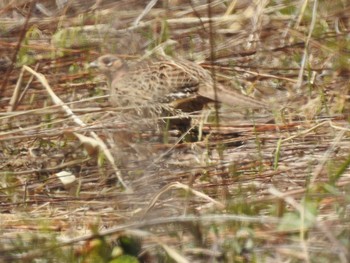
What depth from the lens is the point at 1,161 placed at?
4965 millimetres

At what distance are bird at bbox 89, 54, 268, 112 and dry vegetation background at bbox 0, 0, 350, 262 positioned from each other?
0.10 meters

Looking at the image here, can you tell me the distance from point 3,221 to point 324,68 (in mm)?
2144

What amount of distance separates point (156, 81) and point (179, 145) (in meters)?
0.81

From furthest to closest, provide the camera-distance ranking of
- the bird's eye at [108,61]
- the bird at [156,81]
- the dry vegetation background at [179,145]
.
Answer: the bird's eye at [108,61] < the bird at [156,81] < the dry vegetation background at [179,145]

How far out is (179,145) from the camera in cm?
497

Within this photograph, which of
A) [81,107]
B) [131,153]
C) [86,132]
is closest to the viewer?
[131,153]

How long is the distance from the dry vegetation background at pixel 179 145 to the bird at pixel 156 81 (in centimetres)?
10

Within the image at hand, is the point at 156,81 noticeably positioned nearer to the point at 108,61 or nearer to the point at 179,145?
the point at 108,61

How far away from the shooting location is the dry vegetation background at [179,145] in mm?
3221

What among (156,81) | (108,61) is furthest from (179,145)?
(108,61)

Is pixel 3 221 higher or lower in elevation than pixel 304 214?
lower

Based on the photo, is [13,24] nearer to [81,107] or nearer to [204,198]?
[81,107]

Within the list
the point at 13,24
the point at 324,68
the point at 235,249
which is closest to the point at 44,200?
the point at 235,249

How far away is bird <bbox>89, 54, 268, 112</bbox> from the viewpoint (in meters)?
5.55
